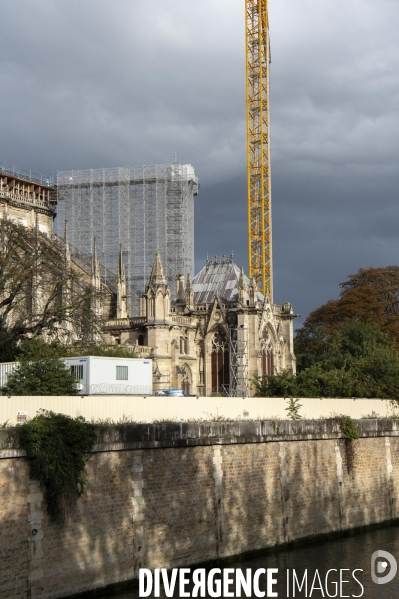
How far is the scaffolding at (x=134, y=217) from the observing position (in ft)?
249

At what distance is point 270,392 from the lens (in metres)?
41.6

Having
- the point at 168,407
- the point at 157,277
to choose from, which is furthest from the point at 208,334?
the point at 168,407

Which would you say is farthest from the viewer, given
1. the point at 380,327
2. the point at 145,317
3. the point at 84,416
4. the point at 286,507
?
the point at 380,327

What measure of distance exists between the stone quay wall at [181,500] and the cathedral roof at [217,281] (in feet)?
113

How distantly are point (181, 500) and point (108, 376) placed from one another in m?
4.87

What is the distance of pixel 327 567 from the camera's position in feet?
87.7

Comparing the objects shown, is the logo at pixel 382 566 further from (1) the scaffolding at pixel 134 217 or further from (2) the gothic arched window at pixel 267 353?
(1) the scaffolding at pixel 134 217

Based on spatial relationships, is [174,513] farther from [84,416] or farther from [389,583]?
[389,583]

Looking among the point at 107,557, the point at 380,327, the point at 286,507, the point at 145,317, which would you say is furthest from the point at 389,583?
the point at 380,327

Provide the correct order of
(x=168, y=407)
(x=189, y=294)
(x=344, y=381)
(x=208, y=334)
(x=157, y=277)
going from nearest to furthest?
1. (x=168, y=407)
2. (x=344, y=381)
3. (x=157, y=277)
4. (x=208, y=334)
5. (x=189, y=294)

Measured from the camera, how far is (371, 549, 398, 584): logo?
83.9 ft

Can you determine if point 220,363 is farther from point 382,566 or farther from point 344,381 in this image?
point 382,566

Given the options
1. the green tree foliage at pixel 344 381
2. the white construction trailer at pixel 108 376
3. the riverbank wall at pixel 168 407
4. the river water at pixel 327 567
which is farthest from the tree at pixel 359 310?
the white construction trailer at pixel 108 376

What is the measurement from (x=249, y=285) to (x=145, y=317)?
8.10 meters
